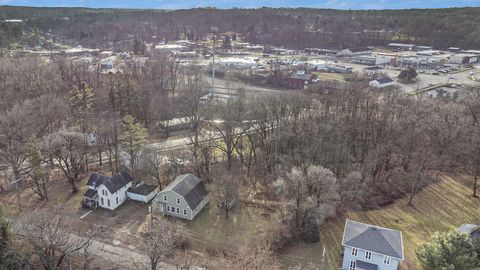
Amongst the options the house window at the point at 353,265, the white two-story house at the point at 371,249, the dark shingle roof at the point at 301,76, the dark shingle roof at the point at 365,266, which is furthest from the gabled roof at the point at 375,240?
the dark shingle roof at the point at 301,76

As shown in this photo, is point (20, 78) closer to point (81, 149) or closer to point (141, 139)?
point (81, 149)

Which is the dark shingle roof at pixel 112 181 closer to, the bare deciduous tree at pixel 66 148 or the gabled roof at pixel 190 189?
the bare deciduous tree at pixel 66 148

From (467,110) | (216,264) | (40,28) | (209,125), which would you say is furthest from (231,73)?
(40,28)

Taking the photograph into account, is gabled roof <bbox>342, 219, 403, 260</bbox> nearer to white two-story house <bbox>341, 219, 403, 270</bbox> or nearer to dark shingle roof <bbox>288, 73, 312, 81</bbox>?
white two-story house <bbox>341, 219, 403, 270</bbox>

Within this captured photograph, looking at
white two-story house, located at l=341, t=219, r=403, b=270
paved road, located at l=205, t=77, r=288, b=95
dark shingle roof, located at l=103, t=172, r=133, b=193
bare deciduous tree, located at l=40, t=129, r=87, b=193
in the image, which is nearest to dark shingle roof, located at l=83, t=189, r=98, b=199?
dark shingle roof, located at l=103, t=172, r=133, b=193

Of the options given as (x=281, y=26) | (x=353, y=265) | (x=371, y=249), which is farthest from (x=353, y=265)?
(x=281, y=26)

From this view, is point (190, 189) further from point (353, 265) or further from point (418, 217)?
point (418, 217)
